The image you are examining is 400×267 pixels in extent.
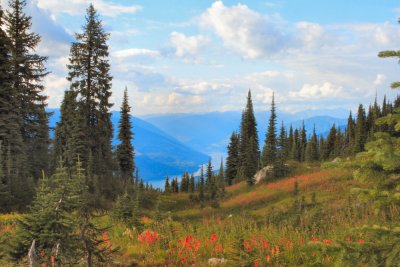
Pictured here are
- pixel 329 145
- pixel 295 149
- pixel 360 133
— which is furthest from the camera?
pixel 295 149

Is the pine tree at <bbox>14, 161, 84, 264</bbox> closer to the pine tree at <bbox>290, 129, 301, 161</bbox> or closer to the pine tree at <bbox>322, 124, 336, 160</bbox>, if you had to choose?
the pine tree at <bbox>290, 129, 301, 161</bbox>

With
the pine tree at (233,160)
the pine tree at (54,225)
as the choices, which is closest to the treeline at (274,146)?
the pine tree at (233,160)

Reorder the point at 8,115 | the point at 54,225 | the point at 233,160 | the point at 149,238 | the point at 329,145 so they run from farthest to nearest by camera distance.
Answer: the point at 329,145 < the point at 233,160 < the point at 8,115 < the point at 149,238 < the point at 54,225

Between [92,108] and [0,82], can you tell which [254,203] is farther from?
[0,82]

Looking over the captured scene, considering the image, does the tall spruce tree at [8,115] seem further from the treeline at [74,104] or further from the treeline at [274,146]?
the treeline at [274,146]

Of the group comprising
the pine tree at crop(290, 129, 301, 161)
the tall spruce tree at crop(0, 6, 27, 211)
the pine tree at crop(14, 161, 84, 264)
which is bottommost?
the pine tree at crop(14, 161, 84, 264)

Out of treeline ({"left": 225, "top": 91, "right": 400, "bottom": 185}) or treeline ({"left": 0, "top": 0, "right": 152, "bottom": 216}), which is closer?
treeline ({"left": 0, "top": 0, "right": 152, "bottom": 216})

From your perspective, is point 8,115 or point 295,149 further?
point 295,149

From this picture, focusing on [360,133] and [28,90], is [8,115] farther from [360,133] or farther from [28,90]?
[360,133]

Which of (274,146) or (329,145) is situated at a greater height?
(329,145)

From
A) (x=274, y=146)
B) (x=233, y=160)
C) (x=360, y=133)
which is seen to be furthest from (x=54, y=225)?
(x=360, y=133)

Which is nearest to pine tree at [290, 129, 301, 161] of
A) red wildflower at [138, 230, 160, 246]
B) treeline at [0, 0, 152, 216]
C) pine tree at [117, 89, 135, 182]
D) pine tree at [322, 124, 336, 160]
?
pine tree at [322, 124, 336, 160]

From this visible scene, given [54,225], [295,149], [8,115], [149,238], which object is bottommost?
[149,238]

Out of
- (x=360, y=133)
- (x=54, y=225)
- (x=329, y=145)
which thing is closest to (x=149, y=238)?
(x=54, y=225)
